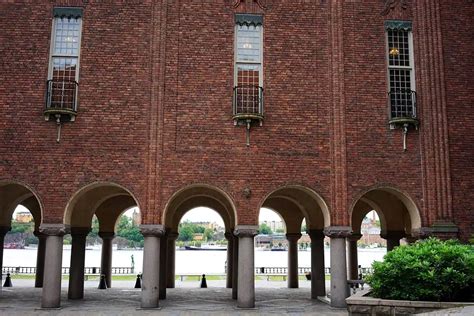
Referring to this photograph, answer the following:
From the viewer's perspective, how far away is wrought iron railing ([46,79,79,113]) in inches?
766

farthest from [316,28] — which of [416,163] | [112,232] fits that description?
[112,232]

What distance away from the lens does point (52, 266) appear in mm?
18484

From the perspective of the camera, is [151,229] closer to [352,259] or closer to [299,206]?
[299,206]

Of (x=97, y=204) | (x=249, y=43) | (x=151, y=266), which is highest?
(x=249, y=43)

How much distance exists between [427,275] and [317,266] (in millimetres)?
10437

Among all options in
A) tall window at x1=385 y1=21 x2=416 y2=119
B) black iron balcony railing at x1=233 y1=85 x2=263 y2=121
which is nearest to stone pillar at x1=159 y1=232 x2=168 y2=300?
black iron balcony railing at x1=233 y1=85 x2=263 y2=121

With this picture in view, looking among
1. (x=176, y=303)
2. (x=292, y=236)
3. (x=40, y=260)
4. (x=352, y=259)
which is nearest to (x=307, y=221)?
(x=292, y=236)

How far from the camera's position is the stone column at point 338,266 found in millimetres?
18875

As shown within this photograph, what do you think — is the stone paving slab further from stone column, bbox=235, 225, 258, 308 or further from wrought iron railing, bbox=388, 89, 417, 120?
wrought iron railing, bbox=388, 89, 417, 120

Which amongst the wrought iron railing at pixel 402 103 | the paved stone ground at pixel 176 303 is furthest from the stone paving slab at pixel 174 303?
the wrought iron railing at pixel 402 103

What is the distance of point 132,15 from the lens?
20359 millimetres

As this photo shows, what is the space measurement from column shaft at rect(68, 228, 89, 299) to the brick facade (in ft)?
11.7

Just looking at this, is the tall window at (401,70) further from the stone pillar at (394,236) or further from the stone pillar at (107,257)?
the stone pillar at (107,257)

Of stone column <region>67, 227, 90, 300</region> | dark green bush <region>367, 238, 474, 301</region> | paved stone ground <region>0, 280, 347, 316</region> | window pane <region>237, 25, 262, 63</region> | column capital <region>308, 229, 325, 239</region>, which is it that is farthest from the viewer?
column capital <region>308, 229, 325, 239</region>
